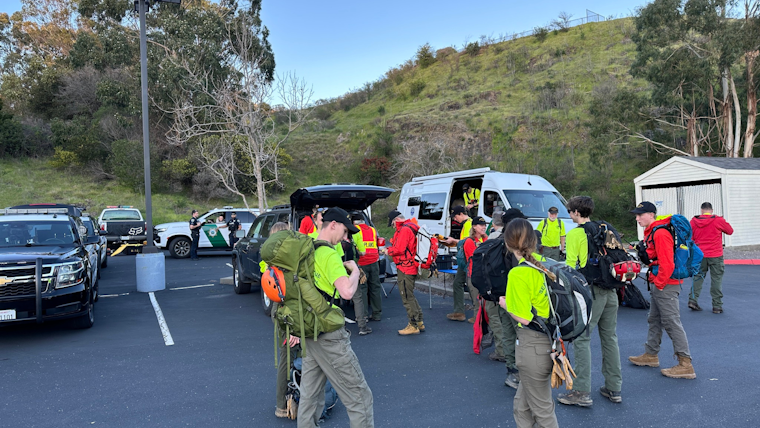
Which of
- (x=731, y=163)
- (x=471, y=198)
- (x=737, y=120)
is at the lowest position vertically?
(x=471, y=198)

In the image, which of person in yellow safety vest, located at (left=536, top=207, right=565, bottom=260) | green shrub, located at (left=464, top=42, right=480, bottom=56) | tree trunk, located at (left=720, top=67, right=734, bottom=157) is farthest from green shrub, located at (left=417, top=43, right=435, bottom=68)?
person in yellow safety vest, located at (left=536, top=207, right=565, bottom=260)

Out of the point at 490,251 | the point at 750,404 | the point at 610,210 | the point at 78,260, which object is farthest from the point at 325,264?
the point at 610,210

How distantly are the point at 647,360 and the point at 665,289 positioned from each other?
951 millimetres

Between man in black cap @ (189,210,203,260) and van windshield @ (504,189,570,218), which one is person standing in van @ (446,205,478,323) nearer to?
van windshield @ (504,189,570,218)

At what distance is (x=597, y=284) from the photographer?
451cm

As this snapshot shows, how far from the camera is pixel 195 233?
16656mm

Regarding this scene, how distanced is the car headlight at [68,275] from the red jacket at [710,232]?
9.98 metres

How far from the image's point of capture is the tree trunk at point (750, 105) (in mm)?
22375

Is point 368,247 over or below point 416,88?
below

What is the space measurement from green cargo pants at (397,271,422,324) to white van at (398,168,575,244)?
331 cm

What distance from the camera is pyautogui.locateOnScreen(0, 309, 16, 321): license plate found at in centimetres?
620

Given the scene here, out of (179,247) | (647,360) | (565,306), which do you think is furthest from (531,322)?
(179,247)

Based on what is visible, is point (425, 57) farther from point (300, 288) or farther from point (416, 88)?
point (300, 288)

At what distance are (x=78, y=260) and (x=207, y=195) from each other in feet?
84.0
